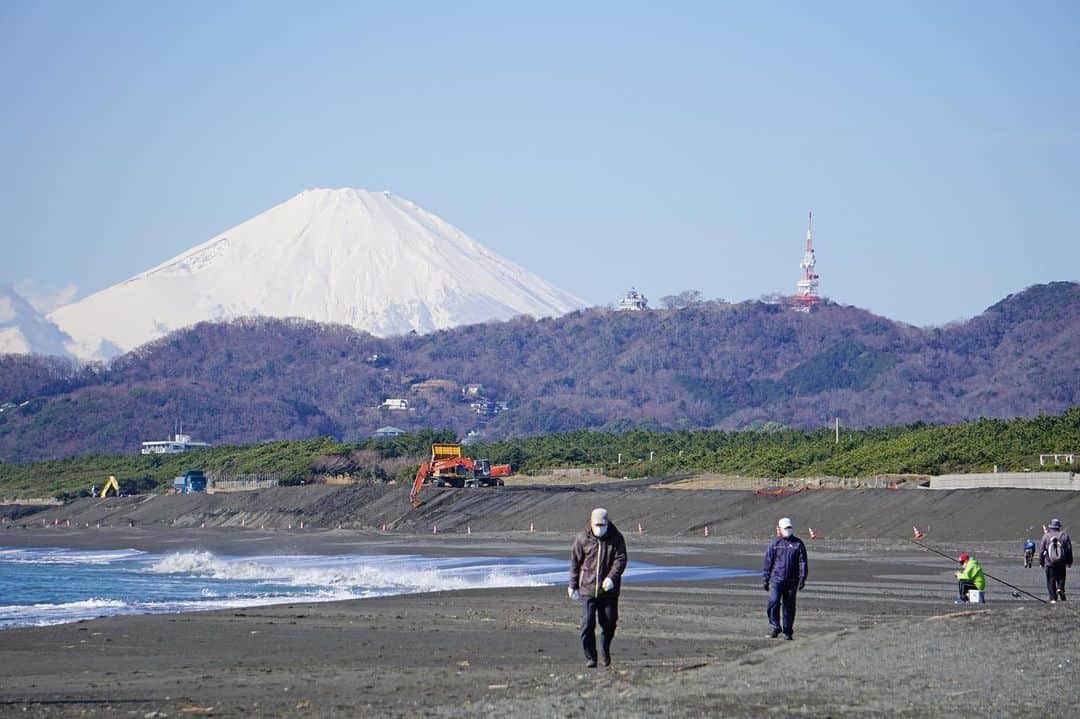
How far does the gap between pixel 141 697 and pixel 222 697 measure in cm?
73

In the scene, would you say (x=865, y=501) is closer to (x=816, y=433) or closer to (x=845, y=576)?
(x=845, y=576)

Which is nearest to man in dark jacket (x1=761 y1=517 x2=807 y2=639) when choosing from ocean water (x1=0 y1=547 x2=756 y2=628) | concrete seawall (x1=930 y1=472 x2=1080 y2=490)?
ocean water (x1=0 y1=547 x2=756 y2=628)

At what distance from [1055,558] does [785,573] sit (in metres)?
6.48

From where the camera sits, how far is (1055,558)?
845 inches

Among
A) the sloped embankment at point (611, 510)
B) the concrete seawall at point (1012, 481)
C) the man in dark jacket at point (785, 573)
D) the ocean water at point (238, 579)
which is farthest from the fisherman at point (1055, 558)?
the concrete seawall at point (1012, 481)

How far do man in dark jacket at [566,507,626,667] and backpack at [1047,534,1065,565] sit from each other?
899cm

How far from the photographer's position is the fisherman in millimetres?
21438

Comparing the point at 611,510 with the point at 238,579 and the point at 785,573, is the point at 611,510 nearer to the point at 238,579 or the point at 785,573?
the point at 238,579

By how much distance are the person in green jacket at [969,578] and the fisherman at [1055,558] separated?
89 centimetres

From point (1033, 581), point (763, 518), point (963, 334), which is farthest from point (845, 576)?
point (963, 334)

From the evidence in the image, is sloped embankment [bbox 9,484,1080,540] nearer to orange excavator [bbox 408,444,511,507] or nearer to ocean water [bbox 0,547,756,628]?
orange excavator [bbox 408,444,511,507]

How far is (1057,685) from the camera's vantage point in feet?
41.3

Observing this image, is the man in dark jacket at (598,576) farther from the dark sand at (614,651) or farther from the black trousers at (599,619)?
the dark sand at (614,651)

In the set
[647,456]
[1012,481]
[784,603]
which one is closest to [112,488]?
[647,456]
